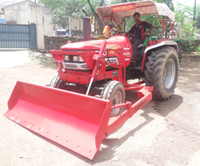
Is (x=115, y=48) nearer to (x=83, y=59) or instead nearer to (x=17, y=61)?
(x=83, y=59)

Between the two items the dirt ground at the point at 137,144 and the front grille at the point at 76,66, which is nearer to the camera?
the dirt ground at the point at 137,144

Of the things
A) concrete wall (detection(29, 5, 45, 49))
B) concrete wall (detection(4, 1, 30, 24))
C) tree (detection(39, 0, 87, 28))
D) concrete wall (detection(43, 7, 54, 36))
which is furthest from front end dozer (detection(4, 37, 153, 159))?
concrete wall (detection(43, 7, 54, 36))

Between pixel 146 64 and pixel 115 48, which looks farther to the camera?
pixel 146 64

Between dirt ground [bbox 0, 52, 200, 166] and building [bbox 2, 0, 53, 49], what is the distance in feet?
23.2

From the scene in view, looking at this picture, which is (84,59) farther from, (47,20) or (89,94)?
(47,20)

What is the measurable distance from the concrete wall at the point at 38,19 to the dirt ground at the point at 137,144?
6812mm

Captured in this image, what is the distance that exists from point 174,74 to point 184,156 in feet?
9.79

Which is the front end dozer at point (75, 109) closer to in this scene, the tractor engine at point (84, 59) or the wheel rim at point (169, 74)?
the tractor engine at point (84, 59)

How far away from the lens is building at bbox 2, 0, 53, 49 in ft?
34.9

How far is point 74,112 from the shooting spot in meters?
3.04

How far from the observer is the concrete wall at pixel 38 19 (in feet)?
34.7

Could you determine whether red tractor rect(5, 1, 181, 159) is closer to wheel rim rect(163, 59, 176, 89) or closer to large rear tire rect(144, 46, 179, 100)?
large rear tire rect(144, 46, 179, 100)

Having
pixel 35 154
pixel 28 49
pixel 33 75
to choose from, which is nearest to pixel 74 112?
pixel 35 154

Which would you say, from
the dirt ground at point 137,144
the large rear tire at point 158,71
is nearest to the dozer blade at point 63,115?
the dirt ground at point 137,144
